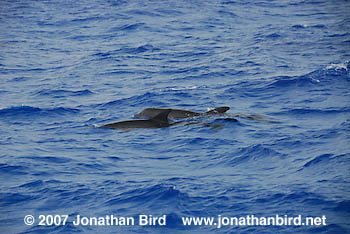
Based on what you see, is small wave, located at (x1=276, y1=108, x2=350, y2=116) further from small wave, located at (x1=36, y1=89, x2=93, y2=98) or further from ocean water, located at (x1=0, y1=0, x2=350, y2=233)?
small wave, located at (x1=36, y1=89, x2=93, y2=98)

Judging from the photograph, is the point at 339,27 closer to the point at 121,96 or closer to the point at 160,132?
the point at 121,96

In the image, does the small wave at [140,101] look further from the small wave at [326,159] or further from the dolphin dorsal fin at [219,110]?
the small wave at [326,159]

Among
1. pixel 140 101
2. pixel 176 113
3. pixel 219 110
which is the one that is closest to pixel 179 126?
pixel 176 113

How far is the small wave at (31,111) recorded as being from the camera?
16125 mm

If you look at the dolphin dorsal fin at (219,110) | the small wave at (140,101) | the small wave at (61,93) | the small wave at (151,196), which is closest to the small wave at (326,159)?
the small wave at (151,196)

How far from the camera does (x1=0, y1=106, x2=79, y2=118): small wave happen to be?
52.9ft

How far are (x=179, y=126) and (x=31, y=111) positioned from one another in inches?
209

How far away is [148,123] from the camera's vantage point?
14289 millimetres

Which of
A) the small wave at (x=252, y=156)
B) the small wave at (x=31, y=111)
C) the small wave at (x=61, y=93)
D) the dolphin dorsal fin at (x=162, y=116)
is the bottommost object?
the small wave at (x=61, y=93)

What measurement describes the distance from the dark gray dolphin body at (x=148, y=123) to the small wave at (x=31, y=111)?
104 inches

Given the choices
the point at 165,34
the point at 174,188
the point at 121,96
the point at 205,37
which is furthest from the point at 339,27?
the point at 174,188

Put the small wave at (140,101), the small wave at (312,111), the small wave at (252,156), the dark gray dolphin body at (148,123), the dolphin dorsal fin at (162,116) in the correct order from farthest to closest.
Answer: the small wave at (140,101) → the small wave at (312,111) → the dolphin dorsal fin at (162,116) → the dark gray dolphin body at (148,123) → the small wave at (252,156)

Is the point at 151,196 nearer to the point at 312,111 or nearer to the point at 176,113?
the point at 176,113

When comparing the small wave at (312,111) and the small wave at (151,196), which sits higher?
the small wave at (151,196)
